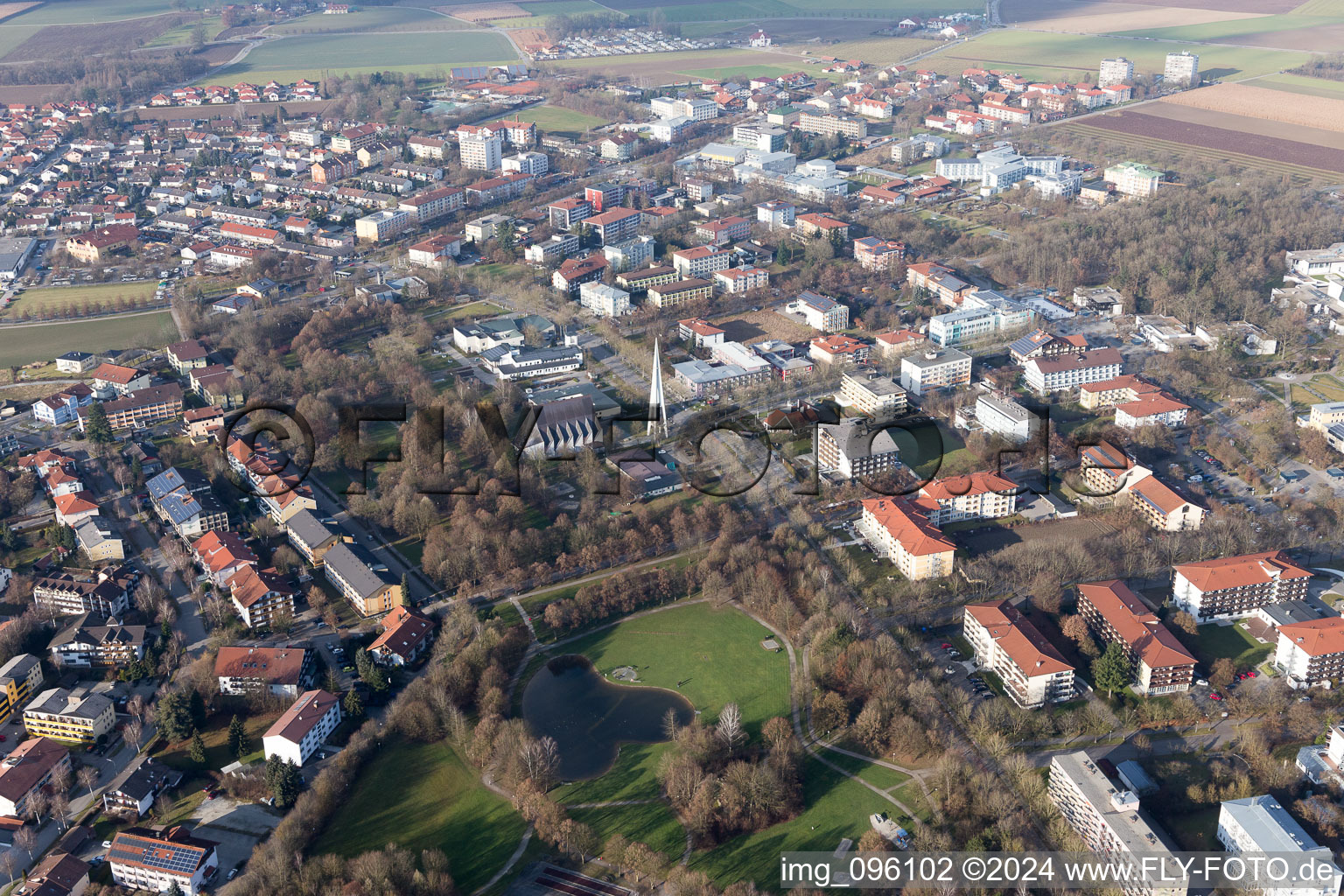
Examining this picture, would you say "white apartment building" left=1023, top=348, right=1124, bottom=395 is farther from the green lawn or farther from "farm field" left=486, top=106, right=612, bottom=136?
"farm field" left=486, top=106, right=612, bottom=136

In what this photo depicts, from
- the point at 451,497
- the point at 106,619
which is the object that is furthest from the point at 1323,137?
the point at 106,619

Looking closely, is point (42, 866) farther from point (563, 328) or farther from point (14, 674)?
point (563, 328)

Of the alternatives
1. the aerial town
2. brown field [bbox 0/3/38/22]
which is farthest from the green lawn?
brown field [bbox 0/3/38/22]

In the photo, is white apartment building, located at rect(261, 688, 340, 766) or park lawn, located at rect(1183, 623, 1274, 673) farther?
park lawn, located at rect(1183, 623, 1274, 673)

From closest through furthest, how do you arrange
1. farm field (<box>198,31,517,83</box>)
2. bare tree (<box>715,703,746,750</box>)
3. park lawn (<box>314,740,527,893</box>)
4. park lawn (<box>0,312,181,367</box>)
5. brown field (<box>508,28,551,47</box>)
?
1. park lawn (<box>314,740,527,893</box>)
2. bare tree (<box>715,703,746,750</box>)
3. park lawn (<box>0,312,181,367</box>)
4. farm field (<box>198,31,517,83</box>)
5. brown field (<box>508,28,551,47</box>)

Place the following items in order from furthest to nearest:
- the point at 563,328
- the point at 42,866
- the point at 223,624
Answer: the point at 563,328 < the point at 223,624 < the point at 42,866

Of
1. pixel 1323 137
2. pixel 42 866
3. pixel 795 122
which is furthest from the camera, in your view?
pixel 795 122
